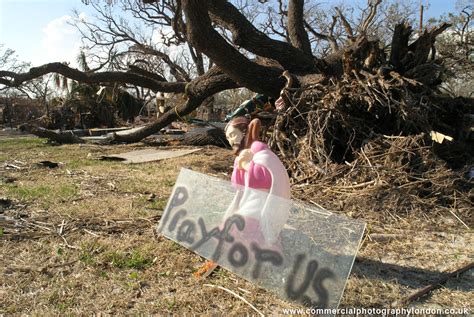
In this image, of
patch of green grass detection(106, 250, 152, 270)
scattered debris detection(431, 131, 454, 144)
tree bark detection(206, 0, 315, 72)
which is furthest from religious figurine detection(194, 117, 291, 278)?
tree bark detection(206, 0, 315, 72)

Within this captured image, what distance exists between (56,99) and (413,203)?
21.4m

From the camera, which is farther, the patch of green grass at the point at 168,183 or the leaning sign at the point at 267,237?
the patch of green grass at the point at 168,183

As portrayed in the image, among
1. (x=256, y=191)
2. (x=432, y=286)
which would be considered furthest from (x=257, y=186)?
(x=432, y=286)

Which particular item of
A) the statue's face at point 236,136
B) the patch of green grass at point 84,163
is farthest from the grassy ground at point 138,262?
the patch of green grass at point 84,163

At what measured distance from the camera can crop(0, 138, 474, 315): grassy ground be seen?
8.46 ft

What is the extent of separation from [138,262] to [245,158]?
1.20 m

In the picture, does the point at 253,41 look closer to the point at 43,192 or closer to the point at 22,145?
the point at 43,192

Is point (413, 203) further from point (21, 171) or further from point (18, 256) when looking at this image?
point (21, 171)

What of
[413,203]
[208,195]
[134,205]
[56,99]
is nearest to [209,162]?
[134,205]

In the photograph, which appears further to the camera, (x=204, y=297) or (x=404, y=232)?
(x=404, y=232)

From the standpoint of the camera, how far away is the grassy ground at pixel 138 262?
8.46 ft

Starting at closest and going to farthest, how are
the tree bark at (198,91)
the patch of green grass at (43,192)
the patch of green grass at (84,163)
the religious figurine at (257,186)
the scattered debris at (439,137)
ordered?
the religious figurine at (257,186)
the patch of green grass at (43,192)
the scattered debris at (439,137)
the patch of green grass at (84,163)
the tree bark at (198,91)

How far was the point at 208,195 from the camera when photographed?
317 centimetres

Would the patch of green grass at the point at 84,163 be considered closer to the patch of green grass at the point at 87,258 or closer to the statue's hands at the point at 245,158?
the patch of green grass at the point at 87,258
